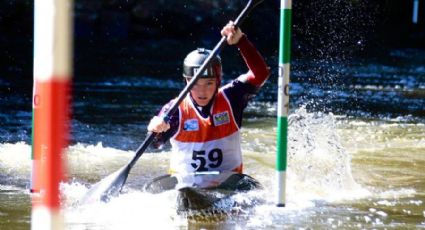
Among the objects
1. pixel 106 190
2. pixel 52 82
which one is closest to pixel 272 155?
pixel 106 190

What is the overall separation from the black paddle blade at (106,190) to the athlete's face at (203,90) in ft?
2.25

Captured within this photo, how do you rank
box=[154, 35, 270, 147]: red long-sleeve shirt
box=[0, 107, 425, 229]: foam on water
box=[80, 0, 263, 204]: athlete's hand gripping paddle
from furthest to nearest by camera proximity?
box=[154, 35, 270, 147]: red long-sleeve shirt, box=[80, 0, 263, 204]: athlete's hand gripping paddle, box=[0, 107, 425, 229]: foam on water

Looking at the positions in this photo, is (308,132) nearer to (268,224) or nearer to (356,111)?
(268,224)

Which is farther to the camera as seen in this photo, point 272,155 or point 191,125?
point 272,155

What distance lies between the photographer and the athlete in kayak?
5.55m

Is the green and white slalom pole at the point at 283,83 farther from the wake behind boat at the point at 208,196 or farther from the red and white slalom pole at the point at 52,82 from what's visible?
the red and white slalom pole at the point at 52,82

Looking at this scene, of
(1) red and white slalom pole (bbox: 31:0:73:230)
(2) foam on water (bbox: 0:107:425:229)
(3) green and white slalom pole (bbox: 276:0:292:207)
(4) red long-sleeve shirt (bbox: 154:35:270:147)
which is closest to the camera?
(1) red and white slalom pole (bbox: 31:0:73:230)

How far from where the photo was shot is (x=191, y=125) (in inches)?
223

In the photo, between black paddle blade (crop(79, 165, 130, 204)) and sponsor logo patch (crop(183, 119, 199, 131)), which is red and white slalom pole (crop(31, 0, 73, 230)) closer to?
black paddle blade (crop(79, 165, 130, 204))

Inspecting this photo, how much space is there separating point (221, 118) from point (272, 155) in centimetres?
244

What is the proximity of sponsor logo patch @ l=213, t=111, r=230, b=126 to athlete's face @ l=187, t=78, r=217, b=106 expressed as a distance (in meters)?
0.12

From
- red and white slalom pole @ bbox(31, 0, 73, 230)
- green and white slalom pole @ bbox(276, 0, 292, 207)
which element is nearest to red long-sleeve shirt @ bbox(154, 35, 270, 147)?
green and white slalom pole @ bbox(276, 0, 292, 207)

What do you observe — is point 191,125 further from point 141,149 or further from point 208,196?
point 208,196

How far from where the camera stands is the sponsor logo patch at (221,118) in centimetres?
567
